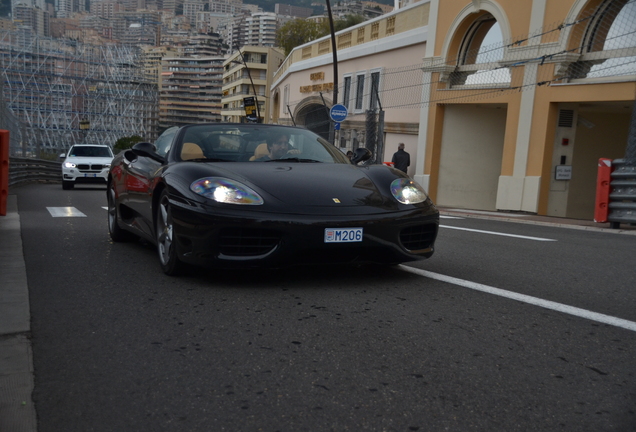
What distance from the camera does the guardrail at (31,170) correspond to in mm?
21408

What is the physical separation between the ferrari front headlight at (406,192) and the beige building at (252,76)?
87496mm

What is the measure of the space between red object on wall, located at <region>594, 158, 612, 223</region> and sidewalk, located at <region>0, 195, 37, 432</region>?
9632mm

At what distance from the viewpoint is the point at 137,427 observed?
8.38 ft

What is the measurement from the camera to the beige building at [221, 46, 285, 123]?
9856 cm

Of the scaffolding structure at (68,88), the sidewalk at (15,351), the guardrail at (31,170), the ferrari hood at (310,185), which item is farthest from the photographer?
the scaffolding structure at (68,88)

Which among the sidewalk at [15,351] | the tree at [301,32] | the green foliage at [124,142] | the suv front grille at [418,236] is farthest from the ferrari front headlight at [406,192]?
the tree at [301,32]

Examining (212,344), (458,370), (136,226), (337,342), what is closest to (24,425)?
(212,344)

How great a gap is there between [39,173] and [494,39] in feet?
58.7

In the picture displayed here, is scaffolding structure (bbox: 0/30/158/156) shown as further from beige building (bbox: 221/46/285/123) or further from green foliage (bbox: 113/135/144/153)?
beige building (bbox: 221/46/285/123)

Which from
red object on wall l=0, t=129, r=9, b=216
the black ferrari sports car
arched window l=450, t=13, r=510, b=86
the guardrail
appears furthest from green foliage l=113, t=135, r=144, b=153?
the black ferrari sports car

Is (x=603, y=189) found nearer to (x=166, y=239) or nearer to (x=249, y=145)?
(x=249, y=145)

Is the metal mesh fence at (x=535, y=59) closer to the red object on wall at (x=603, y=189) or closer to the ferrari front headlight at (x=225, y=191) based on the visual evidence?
the red object on wall at (x=603, y=189)

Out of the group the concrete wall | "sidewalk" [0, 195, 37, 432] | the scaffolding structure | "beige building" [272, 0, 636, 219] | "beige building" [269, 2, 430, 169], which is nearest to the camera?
"sidewalk" [0, 195, 37, 432]

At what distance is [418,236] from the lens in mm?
5301
